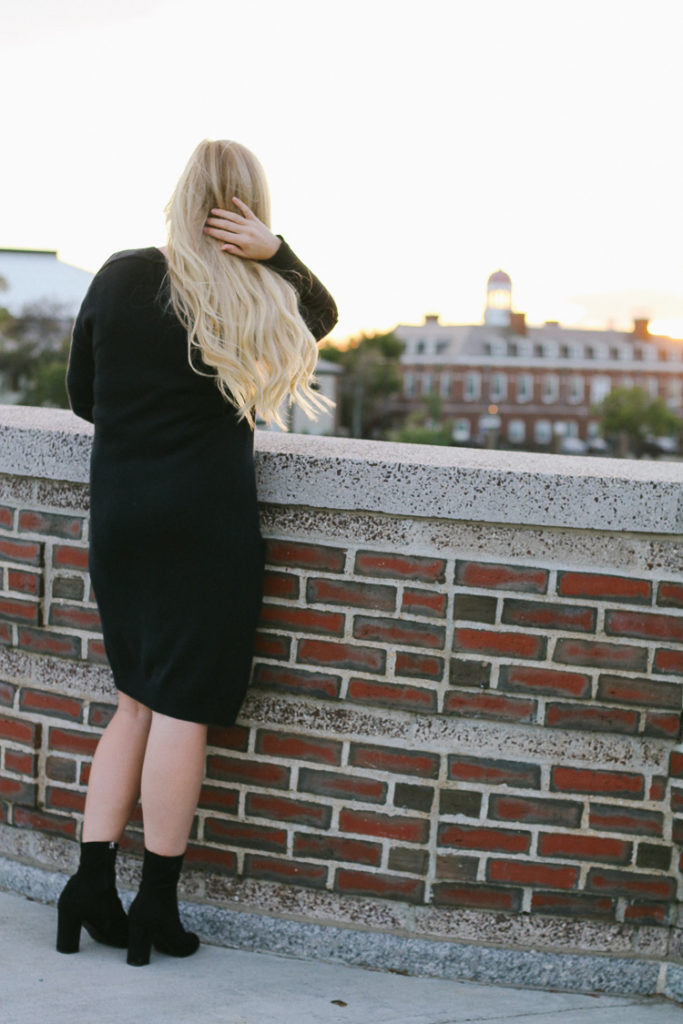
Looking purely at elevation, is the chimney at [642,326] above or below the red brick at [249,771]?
above

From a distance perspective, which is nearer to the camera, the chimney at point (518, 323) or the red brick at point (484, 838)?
the red brick at point (484, 838)

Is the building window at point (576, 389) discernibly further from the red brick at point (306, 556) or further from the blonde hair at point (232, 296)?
the blonde hair at point (232, 296)

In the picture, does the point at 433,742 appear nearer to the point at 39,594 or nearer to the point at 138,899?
the point at 138,899

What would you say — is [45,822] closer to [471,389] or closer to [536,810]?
[536,810]

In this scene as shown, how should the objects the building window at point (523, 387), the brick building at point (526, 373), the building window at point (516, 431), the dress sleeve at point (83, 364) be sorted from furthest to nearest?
the building window at point (523, 387) → the brick building at point (526, 373) → the building window at point (516, 431) → the dress sleeve at point (83, 364)

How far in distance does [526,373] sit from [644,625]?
9315 cm

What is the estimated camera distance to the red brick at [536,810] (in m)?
2.58

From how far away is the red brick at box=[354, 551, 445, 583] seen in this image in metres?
2.56

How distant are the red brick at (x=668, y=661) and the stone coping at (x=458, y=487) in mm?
290

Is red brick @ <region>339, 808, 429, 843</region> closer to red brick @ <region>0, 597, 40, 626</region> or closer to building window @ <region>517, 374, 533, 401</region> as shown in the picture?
red brick @ <region>0, 597, 40, 626</region>

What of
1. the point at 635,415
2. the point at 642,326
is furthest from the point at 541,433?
the point at 642,326

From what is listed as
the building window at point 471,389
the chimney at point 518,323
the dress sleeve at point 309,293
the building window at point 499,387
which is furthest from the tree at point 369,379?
the dress sleeve at point 309,293

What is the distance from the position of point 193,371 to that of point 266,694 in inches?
34.2

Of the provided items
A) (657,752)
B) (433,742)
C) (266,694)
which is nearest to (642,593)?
(657,752)
